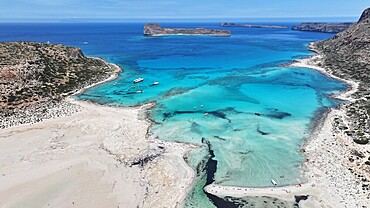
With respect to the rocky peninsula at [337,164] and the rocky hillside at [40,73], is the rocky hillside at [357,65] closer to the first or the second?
the rocky peninsula at [337,164]

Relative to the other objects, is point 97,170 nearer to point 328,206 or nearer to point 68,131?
point 68,131

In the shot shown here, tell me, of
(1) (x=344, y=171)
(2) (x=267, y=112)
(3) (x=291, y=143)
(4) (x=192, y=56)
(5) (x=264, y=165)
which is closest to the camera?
(1) (x=344, y=171)

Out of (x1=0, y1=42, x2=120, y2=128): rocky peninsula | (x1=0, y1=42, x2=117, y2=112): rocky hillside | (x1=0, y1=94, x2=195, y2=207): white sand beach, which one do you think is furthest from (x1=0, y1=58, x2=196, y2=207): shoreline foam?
(x1=0, y1=42, x2=117, y2=112): rocky hillside

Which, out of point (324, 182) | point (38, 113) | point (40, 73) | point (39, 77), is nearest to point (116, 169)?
point (324, 182)

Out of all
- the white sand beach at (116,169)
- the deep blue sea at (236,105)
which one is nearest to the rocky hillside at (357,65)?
the white sand beach at (116,169)

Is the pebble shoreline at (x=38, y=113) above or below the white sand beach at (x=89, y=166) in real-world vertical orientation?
above

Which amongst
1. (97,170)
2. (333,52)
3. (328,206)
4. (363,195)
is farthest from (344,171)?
(333,52)

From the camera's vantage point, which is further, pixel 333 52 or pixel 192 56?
pixel 192 56

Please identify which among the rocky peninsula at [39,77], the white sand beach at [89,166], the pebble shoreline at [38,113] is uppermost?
the rocky peninsula at [39,77]

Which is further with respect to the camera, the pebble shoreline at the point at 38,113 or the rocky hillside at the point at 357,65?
the pebble shoreline at the point at 38,113
